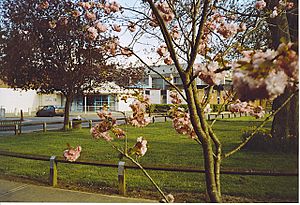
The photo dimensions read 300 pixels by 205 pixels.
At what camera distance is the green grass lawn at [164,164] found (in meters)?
1.31

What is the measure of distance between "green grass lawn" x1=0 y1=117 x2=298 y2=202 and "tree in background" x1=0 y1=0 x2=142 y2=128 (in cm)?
26

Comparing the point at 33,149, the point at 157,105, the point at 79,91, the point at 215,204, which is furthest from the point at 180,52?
Result: the point at 33,149

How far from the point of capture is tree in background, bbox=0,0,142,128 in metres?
1.63

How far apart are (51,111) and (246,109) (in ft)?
3.80

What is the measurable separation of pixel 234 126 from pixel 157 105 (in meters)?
0.54

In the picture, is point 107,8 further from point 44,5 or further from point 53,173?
point 53,173

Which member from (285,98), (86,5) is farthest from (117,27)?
(285,98)

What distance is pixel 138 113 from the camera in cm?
116

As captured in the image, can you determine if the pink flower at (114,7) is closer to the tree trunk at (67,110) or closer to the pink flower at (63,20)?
the pink flower at (63,20)

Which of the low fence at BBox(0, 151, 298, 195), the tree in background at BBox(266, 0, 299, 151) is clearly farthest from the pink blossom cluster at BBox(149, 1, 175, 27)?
the low fence at BBox(0, 151, 298, 195)

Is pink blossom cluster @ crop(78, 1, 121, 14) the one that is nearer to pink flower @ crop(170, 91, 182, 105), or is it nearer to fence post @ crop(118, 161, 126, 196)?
pink flower @ crop(170, 91, 182, 105)

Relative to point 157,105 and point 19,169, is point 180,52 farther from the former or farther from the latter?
point 19,169

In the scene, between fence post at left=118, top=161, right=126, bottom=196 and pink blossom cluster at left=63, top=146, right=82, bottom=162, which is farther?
fence post at left=118, top=161, right=126, bottom=196

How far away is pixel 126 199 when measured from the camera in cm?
145
